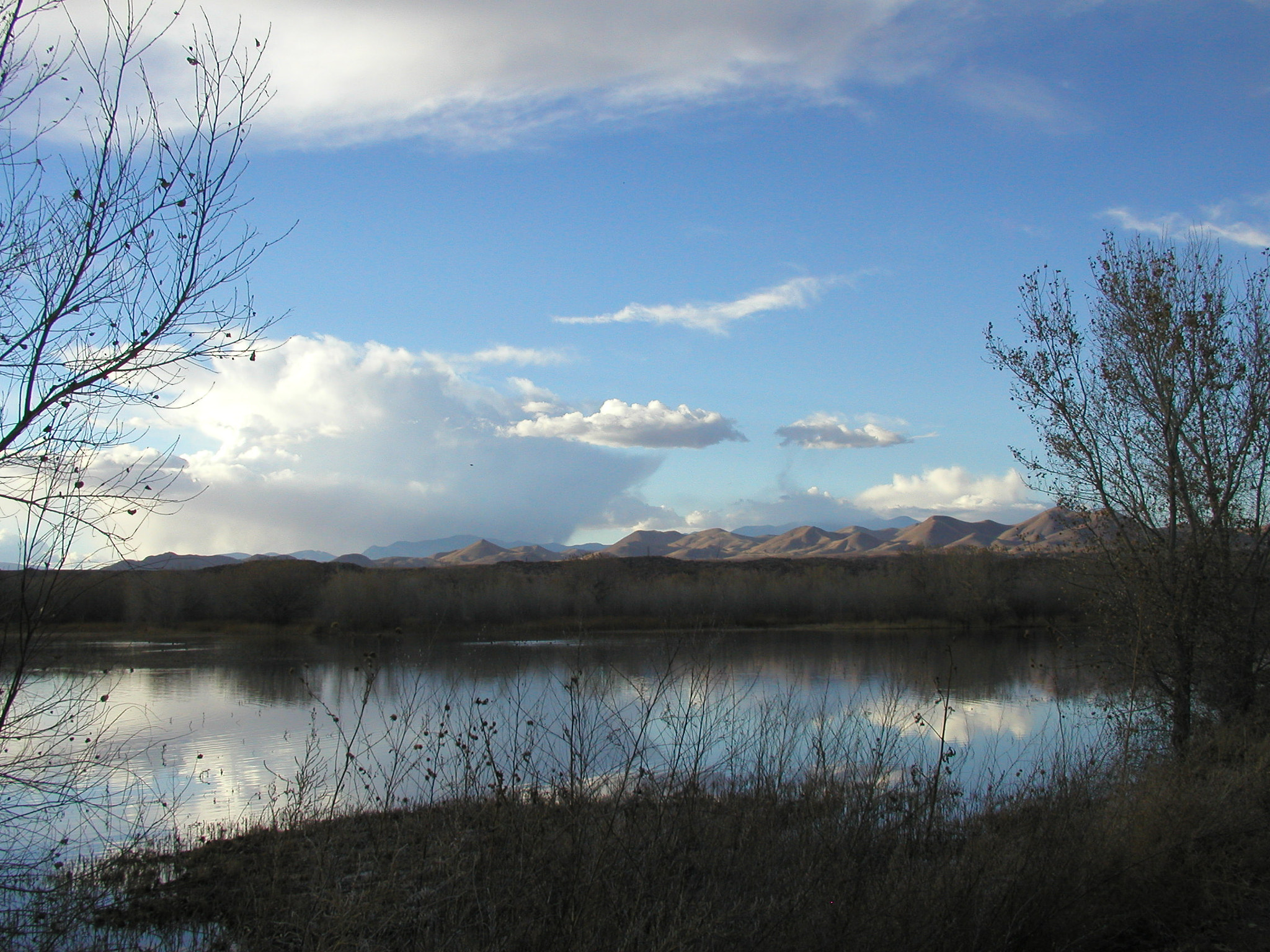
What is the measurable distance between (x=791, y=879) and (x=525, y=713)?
11.5 feet

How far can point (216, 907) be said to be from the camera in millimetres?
8883

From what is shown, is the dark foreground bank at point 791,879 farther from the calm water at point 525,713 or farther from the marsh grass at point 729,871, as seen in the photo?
the calm water at point 525,713

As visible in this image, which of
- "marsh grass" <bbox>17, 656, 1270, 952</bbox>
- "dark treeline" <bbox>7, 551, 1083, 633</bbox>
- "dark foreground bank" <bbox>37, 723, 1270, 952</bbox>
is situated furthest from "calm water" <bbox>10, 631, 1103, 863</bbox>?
"dark treeline" <bbox>7, 551, 1083, 633</bbox>

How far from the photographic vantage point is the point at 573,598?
6025cm

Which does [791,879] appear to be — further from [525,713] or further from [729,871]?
[525,713]

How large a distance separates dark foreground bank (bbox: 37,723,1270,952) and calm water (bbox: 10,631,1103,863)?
0.52 meters

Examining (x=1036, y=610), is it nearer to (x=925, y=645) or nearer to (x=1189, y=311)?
(x=925, y=645)

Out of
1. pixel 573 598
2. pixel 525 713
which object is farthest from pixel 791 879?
pixel 573 598

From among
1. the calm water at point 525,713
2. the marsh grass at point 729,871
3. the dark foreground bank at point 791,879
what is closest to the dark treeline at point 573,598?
the calm water at point 525,713

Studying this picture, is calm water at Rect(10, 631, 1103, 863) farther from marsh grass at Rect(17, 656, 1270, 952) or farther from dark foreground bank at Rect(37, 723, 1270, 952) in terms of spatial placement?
dark foreground bank at Rect(37, 723, 1270, 952)

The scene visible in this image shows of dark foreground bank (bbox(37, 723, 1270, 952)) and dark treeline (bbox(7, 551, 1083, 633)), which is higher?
dark foreground bank (bbox(37, 723, 1270, 952))

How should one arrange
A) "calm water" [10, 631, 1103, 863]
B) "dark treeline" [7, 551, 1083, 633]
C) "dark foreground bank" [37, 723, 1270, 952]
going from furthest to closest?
1. "dark treeline" [7, 551, 1083, 633]
2. "calm water" [10, 631, 1103, 863]
3. "dark foreground bank" [37, 723, 1270, 952]

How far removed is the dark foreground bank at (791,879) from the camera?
195 inches

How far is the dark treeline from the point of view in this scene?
54812mm
